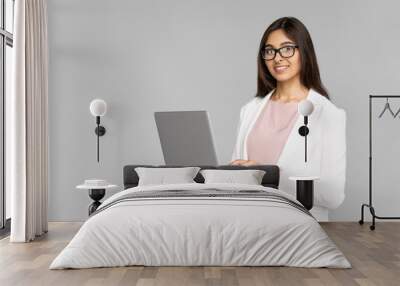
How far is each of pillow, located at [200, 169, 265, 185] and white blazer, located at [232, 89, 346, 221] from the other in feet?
1.78

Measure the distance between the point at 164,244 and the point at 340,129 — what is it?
332 centimetres

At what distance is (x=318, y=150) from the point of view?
6988 mm

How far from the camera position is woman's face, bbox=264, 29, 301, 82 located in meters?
7.05

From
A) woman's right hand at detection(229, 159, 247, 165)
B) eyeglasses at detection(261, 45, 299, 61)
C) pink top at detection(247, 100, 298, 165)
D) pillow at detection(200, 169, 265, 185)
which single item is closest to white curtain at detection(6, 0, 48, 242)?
pillow at detection(200, 169, 265, 185)

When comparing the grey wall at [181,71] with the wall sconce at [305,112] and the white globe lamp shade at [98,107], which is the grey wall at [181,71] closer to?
the white globe lamp shade at [98,107]

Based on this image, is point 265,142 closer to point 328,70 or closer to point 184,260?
point 328,70

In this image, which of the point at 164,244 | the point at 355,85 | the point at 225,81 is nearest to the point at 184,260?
the point at 164,244

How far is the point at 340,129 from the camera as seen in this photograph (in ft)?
23.3

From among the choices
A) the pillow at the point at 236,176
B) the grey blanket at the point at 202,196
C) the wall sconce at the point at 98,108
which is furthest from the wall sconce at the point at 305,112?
the wall sconce at the point at 98,108

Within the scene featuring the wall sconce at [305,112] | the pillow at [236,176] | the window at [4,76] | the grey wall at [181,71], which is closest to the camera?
the pillow at [236,176]

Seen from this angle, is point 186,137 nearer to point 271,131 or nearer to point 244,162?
point 244,162

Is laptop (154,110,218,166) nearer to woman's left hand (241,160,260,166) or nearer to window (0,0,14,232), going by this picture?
woman's left hand (241,160,260,166)

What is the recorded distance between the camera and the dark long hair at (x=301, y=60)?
7.09 m

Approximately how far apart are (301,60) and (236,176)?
5.36ft
